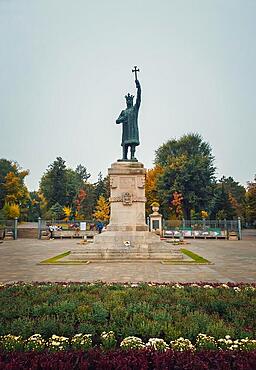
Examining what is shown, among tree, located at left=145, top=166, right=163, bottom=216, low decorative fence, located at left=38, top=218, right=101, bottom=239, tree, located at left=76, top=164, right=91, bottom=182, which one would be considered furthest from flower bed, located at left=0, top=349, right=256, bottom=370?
tree, located at left=76, top=164, right=91, bottom=182

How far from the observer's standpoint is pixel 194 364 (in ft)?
11.5

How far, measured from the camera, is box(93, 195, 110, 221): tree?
60.6 meters

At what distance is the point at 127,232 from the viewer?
18.2m

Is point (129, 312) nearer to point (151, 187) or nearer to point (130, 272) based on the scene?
point (130, 272)

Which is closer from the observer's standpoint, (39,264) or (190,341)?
(190,341)

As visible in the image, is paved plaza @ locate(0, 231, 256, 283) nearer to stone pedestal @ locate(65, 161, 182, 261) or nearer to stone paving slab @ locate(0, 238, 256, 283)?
stone paving slab @ locate(0, 238, 256, 283)

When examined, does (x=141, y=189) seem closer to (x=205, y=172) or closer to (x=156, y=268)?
(x=156, y=268)

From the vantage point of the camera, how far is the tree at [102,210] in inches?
2387

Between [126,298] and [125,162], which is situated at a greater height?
[125,162]

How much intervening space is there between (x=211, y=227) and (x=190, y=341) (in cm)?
3898

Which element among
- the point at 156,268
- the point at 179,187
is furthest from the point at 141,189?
the point at 179,187

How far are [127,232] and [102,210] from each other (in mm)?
44897

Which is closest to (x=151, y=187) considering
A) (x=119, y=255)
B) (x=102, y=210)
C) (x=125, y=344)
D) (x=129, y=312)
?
(x=102, y=210)

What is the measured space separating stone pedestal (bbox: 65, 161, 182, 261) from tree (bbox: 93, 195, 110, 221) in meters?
41.4
